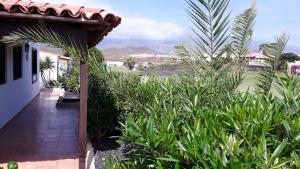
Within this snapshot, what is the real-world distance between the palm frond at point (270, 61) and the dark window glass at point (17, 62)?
9.52 m

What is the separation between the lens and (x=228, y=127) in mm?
3244

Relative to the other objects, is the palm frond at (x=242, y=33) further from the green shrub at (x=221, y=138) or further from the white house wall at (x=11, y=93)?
the white house wall at (x=11, y=93)

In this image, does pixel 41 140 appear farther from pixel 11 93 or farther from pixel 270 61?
pixel 270 61

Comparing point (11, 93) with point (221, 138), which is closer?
point (221, 138)

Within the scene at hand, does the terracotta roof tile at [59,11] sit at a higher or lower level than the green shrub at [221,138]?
higher

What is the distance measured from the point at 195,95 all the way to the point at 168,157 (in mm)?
1382

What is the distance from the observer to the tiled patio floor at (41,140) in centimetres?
676

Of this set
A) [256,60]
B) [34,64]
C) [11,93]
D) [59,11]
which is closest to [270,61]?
[256,60]

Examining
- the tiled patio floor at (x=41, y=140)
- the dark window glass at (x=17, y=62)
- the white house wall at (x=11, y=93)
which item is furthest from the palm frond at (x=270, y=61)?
the dark window glass at (x=17, y=62)

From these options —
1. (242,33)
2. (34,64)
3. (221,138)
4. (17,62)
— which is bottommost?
(221,138)

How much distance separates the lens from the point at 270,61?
15.4 feet

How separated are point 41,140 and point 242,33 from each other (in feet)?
18.2

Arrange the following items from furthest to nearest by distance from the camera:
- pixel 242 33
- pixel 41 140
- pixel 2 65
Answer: pixel 2 65
pixel 41 140
pixel 242 33

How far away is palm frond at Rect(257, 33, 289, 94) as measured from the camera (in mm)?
4504
